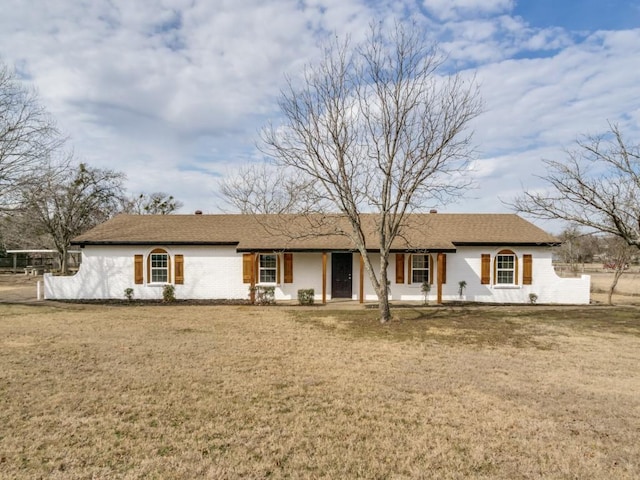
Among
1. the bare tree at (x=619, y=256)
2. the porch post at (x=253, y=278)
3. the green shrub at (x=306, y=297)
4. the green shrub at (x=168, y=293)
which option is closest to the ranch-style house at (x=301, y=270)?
the porch post at (x=253, y=278)

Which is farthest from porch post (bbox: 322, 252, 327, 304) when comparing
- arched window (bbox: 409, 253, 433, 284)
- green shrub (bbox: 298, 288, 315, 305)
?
arched window (bbox: 409, 253, 433, 284)

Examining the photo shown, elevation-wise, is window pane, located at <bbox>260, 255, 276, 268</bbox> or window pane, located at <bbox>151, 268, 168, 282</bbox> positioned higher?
window pane, located at <bbox>260, 255, 276, 268</bbox>

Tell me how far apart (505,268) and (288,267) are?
9.64 metres

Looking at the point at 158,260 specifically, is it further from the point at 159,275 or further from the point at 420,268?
the point at 420,268

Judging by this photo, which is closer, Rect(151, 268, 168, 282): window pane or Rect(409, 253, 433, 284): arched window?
Rect(409, 253, 433, 284): arched window

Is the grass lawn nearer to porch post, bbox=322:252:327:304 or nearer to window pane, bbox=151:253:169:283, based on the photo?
porch post, bbox=322:252:327:304

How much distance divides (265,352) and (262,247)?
28.6 feet

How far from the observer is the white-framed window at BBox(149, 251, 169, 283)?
57.9 ft

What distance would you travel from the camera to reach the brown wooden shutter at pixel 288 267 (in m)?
17.4

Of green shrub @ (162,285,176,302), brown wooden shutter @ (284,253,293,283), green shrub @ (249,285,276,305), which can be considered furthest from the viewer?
brown wooden shutter @ (284,253,293,283)

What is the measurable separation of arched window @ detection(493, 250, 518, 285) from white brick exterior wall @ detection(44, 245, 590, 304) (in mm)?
205

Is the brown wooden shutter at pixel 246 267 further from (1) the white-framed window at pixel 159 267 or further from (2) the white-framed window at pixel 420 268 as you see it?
(2) the white-framed window at pixel 420 268

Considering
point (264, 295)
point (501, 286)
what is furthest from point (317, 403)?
point (501, 286)

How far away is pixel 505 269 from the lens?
57.6 feet
